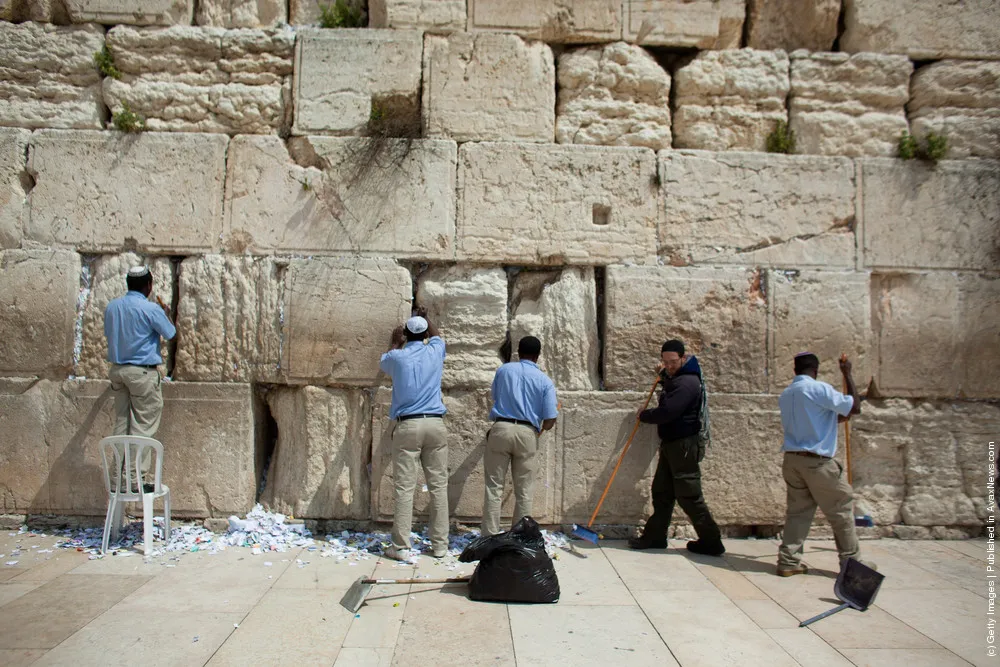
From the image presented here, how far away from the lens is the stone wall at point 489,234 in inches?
199

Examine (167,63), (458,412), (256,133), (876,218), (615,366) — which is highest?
(167,63)

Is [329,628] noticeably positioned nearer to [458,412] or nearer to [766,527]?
[458,412]

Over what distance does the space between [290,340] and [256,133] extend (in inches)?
68.6

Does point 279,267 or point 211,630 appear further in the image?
point 279,267

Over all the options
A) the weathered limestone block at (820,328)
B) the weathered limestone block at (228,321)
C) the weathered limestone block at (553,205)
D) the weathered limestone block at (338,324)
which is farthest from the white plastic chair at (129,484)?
the weathered limestone block at (820,328)

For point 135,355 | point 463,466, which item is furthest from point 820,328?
point 135,355

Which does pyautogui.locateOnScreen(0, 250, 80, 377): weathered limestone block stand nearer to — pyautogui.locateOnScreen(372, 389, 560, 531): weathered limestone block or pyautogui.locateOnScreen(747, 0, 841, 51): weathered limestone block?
pyautogui.locateOnScreen(372, 389, 560, 531): weathered limestone block

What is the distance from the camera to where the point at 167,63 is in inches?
209

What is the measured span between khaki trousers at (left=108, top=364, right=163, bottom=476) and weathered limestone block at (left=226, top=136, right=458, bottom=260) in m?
1.21

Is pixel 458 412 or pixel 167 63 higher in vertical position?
pixel 167 63

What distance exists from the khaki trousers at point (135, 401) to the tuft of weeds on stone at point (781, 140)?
5239 millimetres

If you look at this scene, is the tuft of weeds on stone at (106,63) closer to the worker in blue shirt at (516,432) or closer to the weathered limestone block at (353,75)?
the weathered limestone block at (353,75)

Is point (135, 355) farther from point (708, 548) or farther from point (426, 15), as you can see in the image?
point (708, 548)

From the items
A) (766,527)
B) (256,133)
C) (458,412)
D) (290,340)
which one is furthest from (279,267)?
(766,527)
